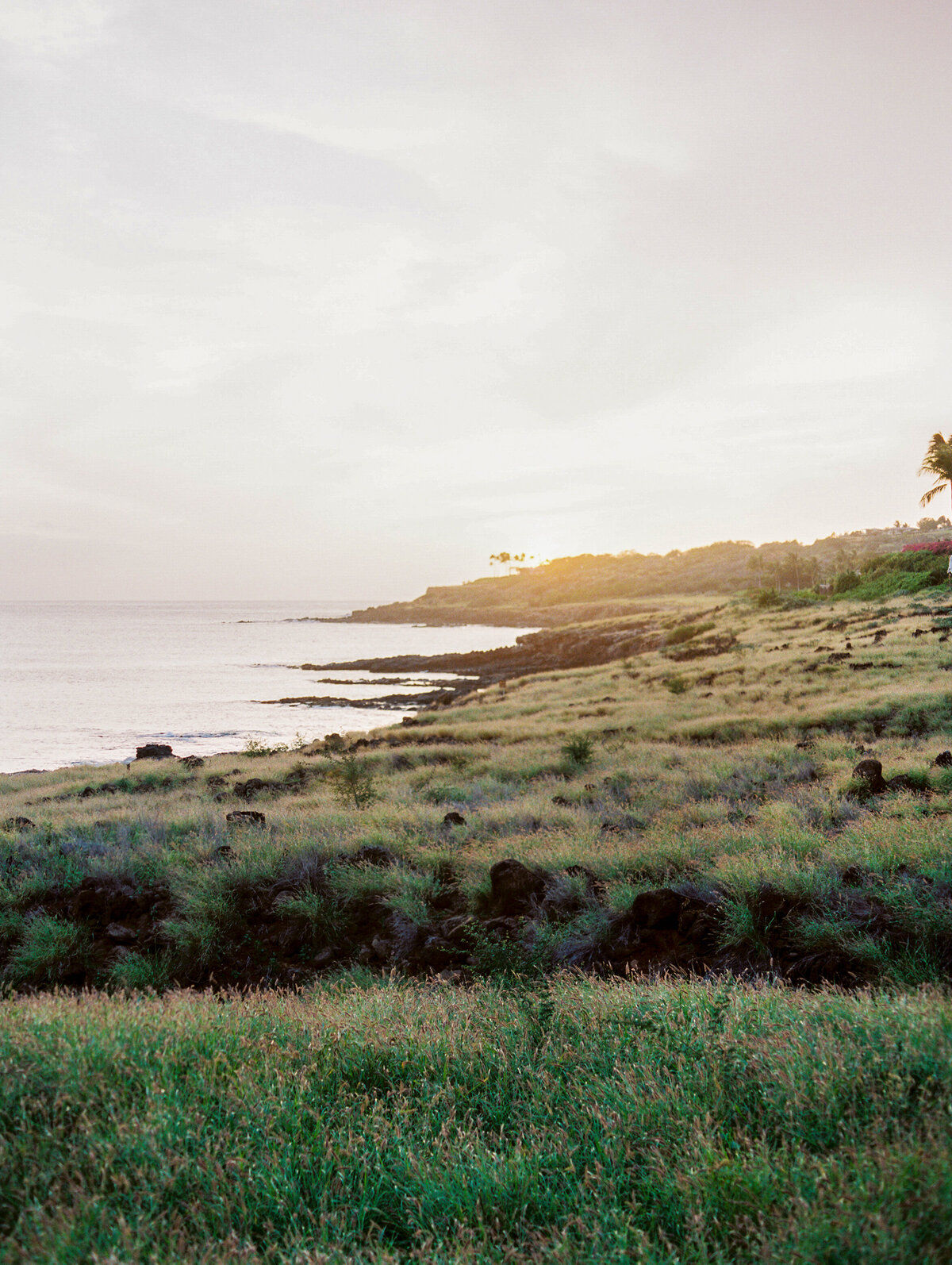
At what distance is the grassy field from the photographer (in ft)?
8.09

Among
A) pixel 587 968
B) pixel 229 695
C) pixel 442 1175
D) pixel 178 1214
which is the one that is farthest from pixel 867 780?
pixel 229 695

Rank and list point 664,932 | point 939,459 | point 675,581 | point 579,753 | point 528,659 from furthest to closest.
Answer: point 675,581 → point 528,659 → point 939,459 → point 579,753 → point 664,932

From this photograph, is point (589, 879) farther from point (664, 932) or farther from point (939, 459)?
point (939, 459)

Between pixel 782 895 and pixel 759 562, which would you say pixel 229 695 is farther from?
pixel 759 562

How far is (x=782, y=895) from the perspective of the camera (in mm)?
6035

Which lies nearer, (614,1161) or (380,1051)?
(614,1161)

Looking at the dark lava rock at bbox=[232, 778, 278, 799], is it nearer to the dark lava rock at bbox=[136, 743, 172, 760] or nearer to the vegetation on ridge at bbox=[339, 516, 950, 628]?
the dark lava rock at bbox=[136, 743, 172, 760]

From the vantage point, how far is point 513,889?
717 cm

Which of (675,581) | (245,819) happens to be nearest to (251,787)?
(245,819)

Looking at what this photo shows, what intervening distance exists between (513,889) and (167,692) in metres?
54.7

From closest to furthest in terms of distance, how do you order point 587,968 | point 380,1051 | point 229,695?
point 380,1051 → point 587,968 → point 229,695

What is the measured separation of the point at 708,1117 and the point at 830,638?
32.6m

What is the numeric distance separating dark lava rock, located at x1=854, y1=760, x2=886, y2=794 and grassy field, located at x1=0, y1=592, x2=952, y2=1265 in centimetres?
8

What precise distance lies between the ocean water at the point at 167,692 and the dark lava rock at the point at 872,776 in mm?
29792
